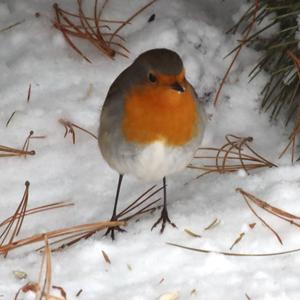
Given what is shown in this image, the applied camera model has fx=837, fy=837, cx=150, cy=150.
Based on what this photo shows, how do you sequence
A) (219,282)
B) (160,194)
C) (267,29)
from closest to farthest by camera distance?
(219,282) → (160,194) → (267,29)

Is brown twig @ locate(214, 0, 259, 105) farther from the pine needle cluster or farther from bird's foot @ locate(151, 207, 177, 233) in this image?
bird's foot @ locate(151, 207, 177, 233)

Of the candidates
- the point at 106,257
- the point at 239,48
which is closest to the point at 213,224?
the point at 106,257

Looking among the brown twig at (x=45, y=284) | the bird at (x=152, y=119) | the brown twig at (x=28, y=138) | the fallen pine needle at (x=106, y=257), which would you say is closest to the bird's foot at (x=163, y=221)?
the bird at (x=152, y=119)

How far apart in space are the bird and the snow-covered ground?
7.6 inches

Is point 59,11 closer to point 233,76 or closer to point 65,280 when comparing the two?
point 233,76

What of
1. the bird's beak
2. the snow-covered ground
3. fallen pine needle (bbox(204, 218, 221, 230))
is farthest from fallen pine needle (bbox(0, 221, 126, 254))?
the bird's beak

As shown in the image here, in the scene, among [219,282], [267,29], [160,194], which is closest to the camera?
[219,282]

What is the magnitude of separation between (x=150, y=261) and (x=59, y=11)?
1.36m

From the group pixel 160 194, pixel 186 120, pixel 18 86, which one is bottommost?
pixel 160 194

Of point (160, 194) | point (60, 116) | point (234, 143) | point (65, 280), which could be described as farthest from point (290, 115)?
point (65, 280)

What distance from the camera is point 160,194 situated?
3.23 m

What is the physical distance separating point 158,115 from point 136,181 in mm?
607

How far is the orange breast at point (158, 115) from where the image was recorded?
272 centimetres

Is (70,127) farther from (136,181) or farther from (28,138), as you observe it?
(136,181)
